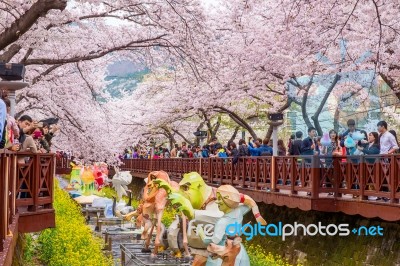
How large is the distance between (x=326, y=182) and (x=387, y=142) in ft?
11.5

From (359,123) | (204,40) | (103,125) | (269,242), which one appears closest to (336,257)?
(269,242)

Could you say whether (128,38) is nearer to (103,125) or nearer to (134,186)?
(103,125)

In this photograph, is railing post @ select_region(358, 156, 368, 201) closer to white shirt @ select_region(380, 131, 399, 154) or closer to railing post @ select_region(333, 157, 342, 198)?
white shirt @ select_region(380, 131, 399, 154)

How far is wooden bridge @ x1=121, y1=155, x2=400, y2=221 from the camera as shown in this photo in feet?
51.3

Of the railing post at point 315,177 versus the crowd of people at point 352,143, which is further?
the railing post at point 315,177

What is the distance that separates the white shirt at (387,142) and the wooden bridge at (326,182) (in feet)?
0.95

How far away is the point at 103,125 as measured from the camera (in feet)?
97.5

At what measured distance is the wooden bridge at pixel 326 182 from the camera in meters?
15.6

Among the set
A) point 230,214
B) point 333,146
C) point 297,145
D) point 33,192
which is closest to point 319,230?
point 297,145

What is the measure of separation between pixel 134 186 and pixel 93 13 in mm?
44740

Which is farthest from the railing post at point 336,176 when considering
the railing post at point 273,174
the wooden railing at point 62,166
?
the wooden railing at point 62,166

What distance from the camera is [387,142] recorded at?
15.8 metres

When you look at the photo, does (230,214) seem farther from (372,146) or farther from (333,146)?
(333,146)

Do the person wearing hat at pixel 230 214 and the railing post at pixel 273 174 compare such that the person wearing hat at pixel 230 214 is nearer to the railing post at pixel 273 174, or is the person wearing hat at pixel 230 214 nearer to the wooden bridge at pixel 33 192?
the wooden bridge at pixel 33 192
